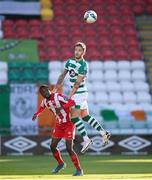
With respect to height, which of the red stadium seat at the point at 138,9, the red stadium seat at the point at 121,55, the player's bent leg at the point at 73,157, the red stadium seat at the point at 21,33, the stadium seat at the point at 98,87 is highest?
the red stadium seat at the point at 138,9

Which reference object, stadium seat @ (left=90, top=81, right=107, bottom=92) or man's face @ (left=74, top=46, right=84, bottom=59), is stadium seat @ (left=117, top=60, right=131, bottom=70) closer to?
stadium seat @ (left=90, top=81, right=107, bottom=92)

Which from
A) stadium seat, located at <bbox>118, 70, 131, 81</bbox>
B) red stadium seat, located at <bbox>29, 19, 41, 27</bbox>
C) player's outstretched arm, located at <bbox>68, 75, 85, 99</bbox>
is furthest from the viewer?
red stadium seat, located at <bbox>29, 19, 41, 27</bbox>

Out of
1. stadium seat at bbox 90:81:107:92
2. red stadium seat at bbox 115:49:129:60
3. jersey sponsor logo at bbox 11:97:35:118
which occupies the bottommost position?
jersey sponsor logo at bbox 11:97:35:118

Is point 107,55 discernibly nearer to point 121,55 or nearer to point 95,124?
point 121,55

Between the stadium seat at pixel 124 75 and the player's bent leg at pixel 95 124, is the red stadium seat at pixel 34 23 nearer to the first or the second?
the stadium seat at pixel 124 75

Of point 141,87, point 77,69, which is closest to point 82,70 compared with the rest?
point 77,69

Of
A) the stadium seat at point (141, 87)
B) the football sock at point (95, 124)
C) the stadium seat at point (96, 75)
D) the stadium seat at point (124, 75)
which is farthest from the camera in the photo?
the stadium seat at point (124, 75)

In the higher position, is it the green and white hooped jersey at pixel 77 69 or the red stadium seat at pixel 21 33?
the red stadium seat at pixel 21 33

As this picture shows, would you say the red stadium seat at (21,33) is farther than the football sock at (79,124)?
Yes

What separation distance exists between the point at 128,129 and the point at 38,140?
3.22 metres

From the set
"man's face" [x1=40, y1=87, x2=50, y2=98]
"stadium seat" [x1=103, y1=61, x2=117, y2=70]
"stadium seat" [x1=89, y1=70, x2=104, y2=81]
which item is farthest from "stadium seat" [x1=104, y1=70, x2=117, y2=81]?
"man's face" [x1=40, y1=87, x2=50, y2=98]

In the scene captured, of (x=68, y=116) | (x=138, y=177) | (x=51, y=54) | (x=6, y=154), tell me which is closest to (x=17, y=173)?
(x=68, y=116)

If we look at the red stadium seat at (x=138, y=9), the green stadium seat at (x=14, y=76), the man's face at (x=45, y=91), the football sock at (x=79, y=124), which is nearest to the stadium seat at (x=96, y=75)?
the green stadium seat at (x=14, y=76)

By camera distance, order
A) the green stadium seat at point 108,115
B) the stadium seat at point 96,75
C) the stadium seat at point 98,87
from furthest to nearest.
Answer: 1. the stadium seat at point 96,75
2. the stadium seat at point 98,87
3. the green stadium seat at point 108,115
